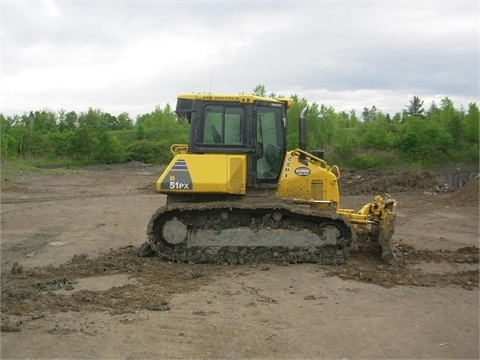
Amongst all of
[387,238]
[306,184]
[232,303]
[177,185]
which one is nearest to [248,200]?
[306,184]

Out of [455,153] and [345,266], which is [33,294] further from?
[455,153]

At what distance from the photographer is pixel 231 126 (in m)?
10.3

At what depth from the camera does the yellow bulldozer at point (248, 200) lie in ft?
32.4

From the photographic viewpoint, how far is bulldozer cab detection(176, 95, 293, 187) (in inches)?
403

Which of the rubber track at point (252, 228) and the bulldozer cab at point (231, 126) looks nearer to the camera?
the rubber track at point (252, 228)

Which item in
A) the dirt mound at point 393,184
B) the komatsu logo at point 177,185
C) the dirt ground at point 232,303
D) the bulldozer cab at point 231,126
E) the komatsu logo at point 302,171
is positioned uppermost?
the bulldozer cab at point 231,126

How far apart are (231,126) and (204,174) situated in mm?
1011

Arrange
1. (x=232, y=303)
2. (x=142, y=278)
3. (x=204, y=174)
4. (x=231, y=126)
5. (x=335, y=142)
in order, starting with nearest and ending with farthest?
1. (x=232, y=303)
2. (x=142, y=278)
3. (x=204, y=174)
4. (x=231, y=126)
5. (x=335, y=142)

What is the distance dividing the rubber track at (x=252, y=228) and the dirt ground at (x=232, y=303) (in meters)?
0.30

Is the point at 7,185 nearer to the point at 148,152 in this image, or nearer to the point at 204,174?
the point at 204,174

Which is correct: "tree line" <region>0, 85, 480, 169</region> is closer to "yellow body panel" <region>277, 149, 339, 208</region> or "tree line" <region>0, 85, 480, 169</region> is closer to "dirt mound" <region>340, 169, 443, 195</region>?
"dirt mound" <region>340, 169, 443, 195</region>

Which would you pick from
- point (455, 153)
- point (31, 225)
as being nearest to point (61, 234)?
point (31, 225)

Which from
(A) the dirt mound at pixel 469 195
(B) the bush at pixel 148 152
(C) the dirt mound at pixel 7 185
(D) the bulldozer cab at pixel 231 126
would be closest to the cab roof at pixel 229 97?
(D) the bulldozer cab at pixel 231 126

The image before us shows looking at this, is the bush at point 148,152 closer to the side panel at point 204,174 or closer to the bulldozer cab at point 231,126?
the bulldozer cab at point 231,126
